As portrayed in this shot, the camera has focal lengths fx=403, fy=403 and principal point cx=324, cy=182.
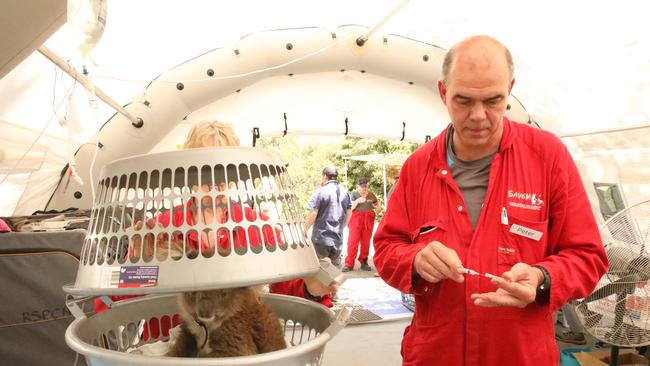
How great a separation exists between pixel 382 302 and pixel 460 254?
401 centimetres

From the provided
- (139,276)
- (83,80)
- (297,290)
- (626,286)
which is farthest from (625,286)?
(83,80)

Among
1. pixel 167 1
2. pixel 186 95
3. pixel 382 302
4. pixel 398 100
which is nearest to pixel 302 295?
pixel 167 1

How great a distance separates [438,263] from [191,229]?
0.64 meters

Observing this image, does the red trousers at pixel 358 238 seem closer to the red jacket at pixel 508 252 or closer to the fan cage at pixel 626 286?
the fan cage at pixel 626 286

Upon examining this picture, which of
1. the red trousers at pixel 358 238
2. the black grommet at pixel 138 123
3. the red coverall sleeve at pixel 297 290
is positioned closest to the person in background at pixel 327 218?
the red trousers at pixel 358 238

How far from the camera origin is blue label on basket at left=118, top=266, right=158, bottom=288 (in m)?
0.67

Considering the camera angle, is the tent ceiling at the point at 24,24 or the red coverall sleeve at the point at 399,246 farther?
the red coverall sleeve at the point at 399,246

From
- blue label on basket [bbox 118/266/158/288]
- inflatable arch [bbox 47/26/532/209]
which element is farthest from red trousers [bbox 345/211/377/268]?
blue label on basket [bbox 118/266/158/288]

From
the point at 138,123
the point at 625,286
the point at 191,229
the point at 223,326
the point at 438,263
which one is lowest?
the point at 625,286

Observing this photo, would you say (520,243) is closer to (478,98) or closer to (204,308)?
(478,98)

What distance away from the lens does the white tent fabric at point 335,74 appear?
2562 mm

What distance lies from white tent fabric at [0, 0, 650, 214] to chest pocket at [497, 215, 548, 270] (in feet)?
6.91

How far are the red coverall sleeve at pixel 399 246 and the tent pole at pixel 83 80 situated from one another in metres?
0.96

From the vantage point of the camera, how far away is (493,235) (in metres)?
1.16
